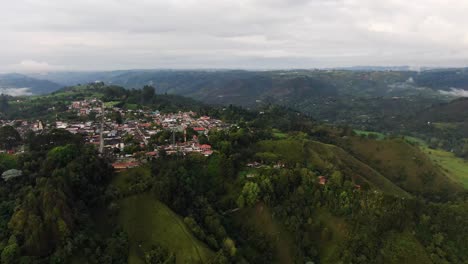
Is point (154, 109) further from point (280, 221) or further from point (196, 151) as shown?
point (280, 221)

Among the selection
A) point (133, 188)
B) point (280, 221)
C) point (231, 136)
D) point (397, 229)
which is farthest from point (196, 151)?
point (397, 229)

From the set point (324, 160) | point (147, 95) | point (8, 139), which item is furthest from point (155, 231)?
point (147, 95)

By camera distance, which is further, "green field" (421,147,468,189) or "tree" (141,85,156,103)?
"tree" (141,85,156,103)

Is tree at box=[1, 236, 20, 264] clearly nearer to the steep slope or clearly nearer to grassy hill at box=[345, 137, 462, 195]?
grassy hill at box=[345, 137, 462, 195]

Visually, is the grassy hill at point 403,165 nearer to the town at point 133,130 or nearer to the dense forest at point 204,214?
the dense forest at point 204,214

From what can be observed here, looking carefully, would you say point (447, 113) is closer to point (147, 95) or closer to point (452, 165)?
point (452, 165)

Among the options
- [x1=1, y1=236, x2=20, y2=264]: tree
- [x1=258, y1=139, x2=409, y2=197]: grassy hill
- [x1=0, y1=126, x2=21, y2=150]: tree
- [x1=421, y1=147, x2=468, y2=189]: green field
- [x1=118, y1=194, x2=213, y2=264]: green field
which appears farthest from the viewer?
[x1=421, y1=147, x2=468, y2=189]: green field

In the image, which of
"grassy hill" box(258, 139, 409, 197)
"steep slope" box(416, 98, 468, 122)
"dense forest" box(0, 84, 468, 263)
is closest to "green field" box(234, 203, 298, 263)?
"dense forest" box(0, 84, 468, 263)
